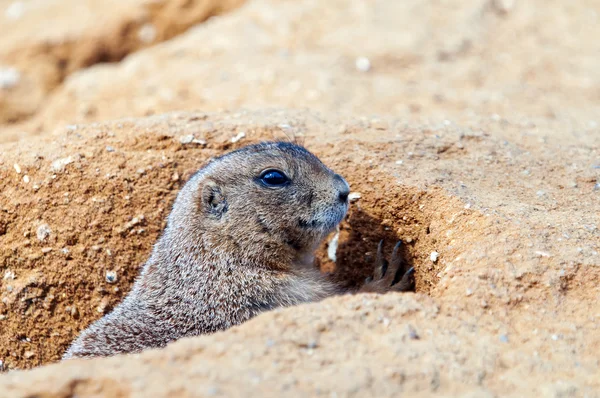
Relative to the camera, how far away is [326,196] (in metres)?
4.48

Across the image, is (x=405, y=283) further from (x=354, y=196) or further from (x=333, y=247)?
(x=333, y=247)

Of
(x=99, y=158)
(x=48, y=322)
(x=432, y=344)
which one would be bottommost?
(x=48, y=322)

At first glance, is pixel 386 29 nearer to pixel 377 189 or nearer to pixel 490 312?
pixel 377 189

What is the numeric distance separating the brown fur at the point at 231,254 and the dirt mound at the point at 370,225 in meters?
0.61

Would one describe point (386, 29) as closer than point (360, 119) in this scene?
No

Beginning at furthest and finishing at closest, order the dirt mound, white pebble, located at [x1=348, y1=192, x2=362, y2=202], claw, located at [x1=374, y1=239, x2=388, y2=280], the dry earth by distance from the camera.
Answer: white pebble, located at [x1=348, y1=192, x2=362, y2=202] < claw, located at [x1=374, y1=239, x2=388, y2=280] < the dirt mound < the dry earth

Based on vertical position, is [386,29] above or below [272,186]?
below

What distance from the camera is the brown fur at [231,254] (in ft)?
14.1

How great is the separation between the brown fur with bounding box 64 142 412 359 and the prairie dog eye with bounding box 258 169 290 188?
0.03 meters

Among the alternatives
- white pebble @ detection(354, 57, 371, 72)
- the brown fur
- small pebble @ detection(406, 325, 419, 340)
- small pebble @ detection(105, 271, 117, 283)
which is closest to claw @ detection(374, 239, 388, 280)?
the brown fur

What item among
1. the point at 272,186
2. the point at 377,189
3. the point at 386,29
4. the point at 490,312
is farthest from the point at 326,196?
the point at 386,29

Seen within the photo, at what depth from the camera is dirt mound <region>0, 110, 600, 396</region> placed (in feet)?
11.6

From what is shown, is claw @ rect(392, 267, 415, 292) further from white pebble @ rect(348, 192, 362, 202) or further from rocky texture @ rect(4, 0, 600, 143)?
rocky texture @ rect(4, 0, 600, 143)

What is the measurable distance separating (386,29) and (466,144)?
181 inches
